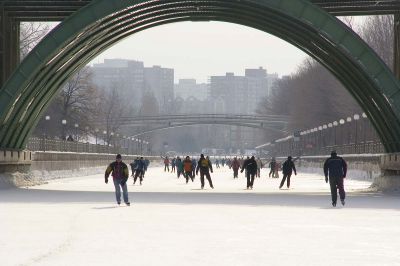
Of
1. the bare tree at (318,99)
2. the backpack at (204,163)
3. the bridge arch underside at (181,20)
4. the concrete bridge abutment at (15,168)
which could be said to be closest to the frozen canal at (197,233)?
the bridge arch underside at (181,20)

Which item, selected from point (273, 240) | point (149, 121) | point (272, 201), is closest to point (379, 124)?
point (272, 201)

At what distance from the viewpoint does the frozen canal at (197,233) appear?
11.7 m

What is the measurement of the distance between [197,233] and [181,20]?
2479 centimetres

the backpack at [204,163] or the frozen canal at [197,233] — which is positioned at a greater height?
the backpack at [204,163]

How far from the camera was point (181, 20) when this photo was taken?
129ft

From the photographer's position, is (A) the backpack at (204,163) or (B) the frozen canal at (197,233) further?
(A) the backpack at (204,163)

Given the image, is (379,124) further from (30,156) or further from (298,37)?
(30,156)

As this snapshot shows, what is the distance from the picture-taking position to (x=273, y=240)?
46.5 ft

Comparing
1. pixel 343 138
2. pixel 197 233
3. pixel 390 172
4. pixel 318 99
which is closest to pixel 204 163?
pixel 390 172

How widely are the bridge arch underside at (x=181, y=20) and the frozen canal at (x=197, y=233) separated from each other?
21.6 feet

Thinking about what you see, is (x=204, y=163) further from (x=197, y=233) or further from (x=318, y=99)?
(x=318, y=99)

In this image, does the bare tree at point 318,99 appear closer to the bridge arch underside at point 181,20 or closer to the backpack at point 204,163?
the bridge arch underside at point 181,20

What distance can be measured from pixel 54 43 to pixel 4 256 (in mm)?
18947

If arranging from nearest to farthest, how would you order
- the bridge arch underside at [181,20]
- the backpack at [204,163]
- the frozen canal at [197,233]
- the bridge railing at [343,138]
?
the frozen canal at [197,233]
the bridge arch underside at [181,20]
the backpack at [204,163]
the bridge railing at [343,138]
